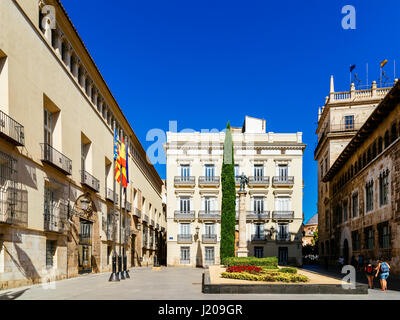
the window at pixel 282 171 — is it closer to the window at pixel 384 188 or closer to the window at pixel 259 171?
the window at pixel 259 171

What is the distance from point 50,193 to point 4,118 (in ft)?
20.8

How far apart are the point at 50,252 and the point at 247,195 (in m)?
29.5

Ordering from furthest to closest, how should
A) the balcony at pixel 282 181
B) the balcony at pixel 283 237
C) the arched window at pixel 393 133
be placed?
the balcony at pixel 282 181
the balcony at pixel 283 237
the arched window at pixel 393 133

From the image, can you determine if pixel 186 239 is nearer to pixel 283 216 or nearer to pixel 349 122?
pixel 283 216

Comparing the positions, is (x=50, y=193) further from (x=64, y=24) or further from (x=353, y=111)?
(x=353, y=111)

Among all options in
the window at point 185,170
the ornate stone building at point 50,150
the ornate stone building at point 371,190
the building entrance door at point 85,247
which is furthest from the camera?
the window at point 185,170

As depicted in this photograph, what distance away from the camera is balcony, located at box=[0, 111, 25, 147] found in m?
15.8

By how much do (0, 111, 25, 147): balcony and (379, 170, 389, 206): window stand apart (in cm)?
2113

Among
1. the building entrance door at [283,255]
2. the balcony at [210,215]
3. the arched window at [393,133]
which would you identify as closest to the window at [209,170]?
the balcony at [210,215]

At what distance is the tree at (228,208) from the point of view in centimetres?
3894

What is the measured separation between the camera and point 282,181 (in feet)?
156

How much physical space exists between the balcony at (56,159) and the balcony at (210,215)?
25384mm

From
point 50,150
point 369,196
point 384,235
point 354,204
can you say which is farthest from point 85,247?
point 354,204
